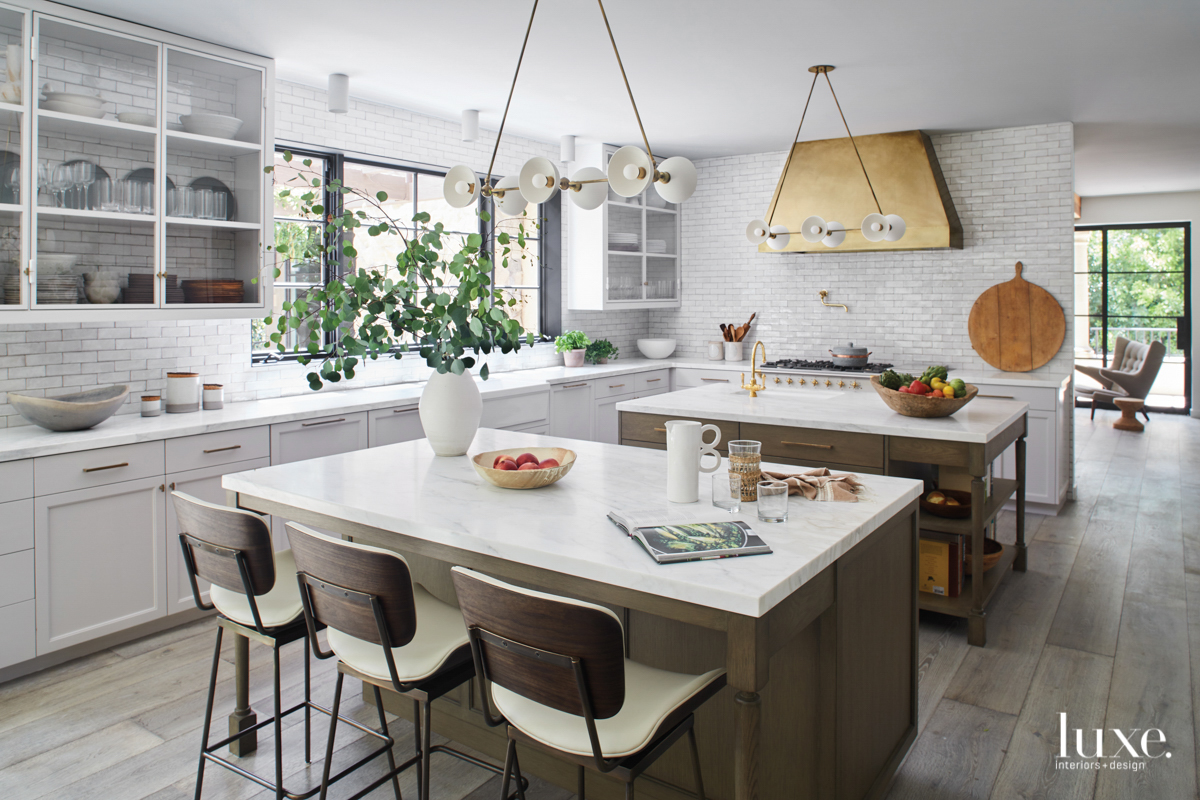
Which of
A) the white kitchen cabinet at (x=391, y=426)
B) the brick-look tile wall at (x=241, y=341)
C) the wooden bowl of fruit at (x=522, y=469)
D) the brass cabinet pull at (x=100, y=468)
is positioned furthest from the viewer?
the white kitchen cabinet at (x=391, y=426)

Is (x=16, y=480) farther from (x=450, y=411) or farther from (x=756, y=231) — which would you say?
(x=756, y=231)

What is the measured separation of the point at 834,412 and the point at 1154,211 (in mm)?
9525

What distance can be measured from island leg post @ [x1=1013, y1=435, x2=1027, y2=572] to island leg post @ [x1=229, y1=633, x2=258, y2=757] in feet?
12.6

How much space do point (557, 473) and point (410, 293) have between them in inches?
32.4

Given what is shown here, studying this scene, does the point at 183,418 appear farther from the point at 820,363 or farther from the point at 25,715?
the point at 820,363

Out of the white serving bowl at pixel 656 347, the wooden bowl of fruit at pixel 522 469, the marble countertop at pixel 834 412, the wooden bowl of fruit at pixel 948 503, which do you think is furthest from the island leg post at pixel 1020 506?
the white serving bowl at pixel 656 347

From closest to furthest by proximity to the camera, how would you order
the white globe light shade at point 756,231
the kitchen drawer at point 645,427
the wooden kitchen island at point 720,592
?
the wooden kitchen island at point 720,592 → the kitchen drawer at point 645,427 → the white globe light shade at point 756,231

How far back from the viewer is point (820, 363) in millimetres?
6859

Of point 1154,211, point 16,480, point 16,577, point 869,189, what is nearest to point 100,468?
point 16,480

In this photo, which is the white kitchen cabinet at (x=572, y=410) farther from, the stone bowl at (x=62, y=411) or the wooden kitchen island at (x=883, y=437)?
the stone bowl at (x=62, y=411)

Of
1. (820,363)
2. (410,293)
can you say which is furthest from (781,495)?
(820,363)

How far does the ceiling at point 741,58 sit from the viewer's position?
3.75 m

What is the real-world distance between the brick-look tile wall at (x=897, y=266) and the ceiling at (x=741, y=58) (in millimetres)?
387

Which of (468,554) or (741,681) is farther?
(468,554)
